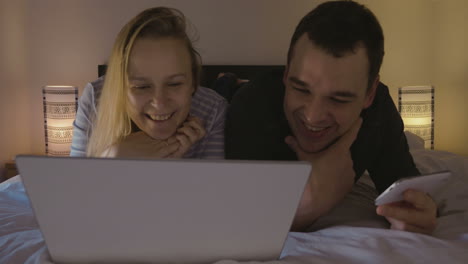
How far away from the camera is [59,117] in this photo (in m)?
2.88

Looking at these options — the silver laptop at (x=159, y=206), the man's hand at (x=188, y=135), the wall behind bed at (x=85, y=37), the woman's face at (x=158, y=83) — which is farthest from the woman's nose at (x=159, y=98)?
the wall behind bed at (x=85, y=37)

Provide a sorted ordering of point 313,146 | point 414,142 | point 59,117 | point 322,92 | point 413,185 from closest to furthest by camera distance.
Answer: point 413,185 → point 322,92 → point 313,146 → point 414,142 → point 59,117

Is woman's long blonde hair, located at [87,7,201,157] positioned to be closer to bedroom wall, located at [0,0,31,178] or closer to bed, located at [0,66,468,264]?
bed, located at [0,66,468,264]

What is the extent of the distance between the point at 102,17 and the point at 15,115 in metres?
0.94

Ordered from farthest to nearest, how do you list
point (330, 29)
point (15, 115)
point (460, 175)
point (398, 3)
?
point (398, 3) < point (15, 115) < point (460, 175) < point (330, 29)

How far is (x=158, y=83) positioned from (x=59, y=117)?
2.06 meters

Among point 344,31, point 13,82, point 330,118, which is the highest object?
point 344,31

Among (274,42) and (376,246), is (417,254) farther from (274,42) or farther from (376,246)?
(274,42)

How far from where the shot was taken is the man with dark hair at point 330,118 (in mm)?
1001

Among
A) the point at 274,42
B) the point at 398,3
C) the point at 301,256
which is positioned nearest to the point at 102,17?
the point at 274,42

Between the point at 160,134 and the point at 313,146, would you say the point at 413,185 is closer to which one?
the point at 313,146

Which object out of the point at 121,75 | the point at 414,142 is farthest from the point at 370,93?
the point at 414,142

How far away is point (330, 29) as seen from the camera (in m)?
1.03

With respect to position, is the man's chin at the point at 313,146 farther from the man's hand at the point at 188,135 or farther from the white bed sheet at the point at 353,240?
the man's hand at the point at 188,135
